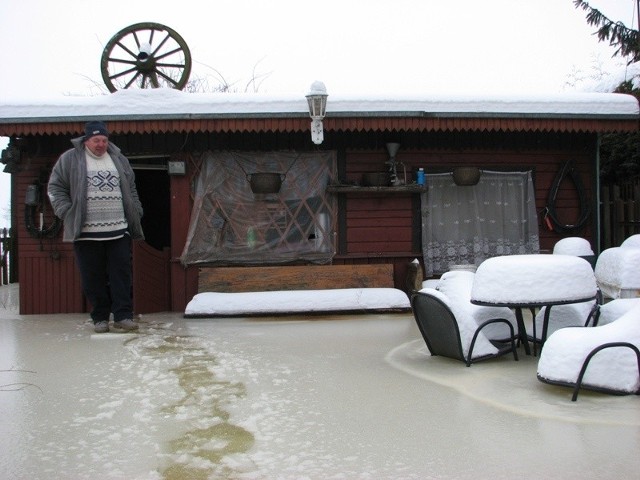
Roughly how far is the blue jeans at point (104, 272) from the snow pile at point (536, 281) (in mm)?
2947

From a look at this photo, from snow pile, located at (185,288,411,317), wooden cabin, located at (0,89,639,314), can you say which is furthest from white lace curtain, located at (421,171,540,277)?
snow pile, located at (185,288,411,317)

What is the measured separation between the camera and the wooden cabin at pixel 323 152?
713cm

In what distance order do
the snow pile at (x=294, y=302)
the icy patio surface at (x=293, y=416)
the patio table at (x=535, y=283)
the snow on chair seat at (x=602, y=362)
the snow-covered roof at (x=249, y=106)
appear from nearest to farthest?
the icy patio surface at (x=293, y=416) < the snow on chair seat at (x=602, y=362) < the patio table at (x=535, y=283) < the snow pile at (x=294, y=302) < the snow-covered roof at (x=249, y=106)

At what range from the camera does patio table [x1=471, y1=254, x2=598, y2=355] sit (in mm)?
4066

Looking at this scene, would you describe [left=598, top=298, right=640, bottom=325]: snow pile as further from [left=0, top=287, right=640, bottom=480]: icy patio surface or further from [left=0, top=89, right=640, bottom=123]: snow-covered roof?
[left=0, top=89, right=640, bottom=123]: snow-covered roof

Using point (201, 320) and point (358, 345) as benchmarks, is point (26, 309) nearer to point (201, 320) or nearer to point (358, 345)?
point (201, 320)

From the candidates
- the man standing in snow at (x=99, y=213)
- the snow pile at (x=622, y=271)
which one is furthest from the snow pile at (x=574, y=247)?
the man standing in snow at (x=99, y=213)

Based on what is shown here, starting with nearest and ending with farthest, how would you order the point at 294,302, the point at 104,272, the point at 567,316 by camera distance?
the point at 567,316, the point at 104,272, the point at 294,302

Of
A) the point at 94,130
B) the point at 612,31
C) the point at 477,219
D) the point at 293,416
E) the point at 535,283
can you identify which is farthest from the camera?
the point at 612,31

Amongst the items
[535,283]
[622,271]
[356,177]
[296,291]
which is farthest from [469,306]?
[356,177]

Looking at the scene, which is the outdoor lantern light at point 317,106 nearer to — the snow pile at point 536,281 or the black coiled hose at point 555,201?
the black coiled hose at point 555,201

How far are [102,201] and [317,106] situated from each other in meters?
2.36

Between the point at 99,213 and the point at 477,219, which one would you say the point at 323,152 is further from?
the point at 99,213

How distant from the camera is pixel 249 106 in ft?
23.5
